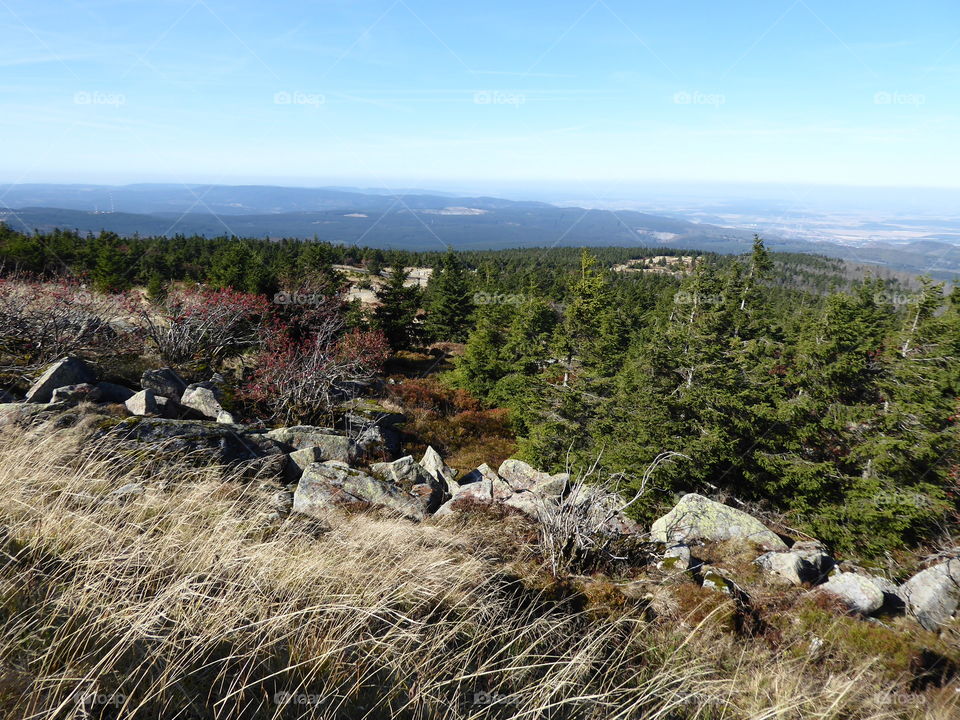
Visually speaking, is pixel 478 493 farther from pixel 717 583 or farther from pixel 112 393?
pixel 112 393

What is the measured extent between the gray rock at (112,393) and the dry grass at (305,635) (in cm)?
600

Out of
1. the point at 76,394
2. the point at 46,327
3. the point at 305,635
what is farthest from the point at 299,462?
the point at 46,327

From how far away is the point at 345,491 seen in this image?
7410 millimetres

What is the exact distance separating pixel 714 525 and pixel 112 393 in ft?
42.1

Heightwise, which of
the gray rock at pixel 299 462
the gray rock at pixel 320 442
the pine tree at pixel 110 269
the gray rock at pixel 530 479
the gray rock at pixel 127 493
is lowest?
the gray rock at pixel 530 479

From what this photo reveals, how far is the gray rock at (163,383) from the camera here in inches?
426

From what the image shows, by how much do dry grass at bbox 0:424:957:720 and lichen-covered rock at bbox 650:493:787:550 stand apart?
3.61 meters

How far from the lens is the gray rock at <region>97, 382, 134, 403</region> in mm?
9883

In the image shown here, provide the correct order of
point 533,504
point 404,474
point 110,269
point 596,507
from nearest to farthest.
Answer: point 596,507 → point 533,504 → point 404,474 → point 110,269

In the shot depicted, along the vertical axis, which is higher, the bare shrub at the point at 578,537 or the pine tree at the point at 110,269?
the pine tree at the point at 110,269

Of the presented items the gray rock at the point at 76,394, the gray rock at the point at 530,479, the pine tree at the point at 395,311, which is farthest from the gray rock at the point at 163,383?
the pine tree at the point at 395,311

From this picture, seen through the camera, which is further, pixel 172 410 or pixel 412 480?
pixel 172 410

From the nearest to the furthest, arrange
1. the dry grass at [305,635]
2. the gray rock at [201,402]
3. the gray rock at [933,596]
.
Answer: the dry grass at [305,635] < the gray rock at [933,596] < the gray rock at [201,402]

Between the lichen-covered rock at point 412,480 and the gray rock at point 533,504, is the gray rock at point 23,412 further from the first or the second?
the gray rock at point 533,504
